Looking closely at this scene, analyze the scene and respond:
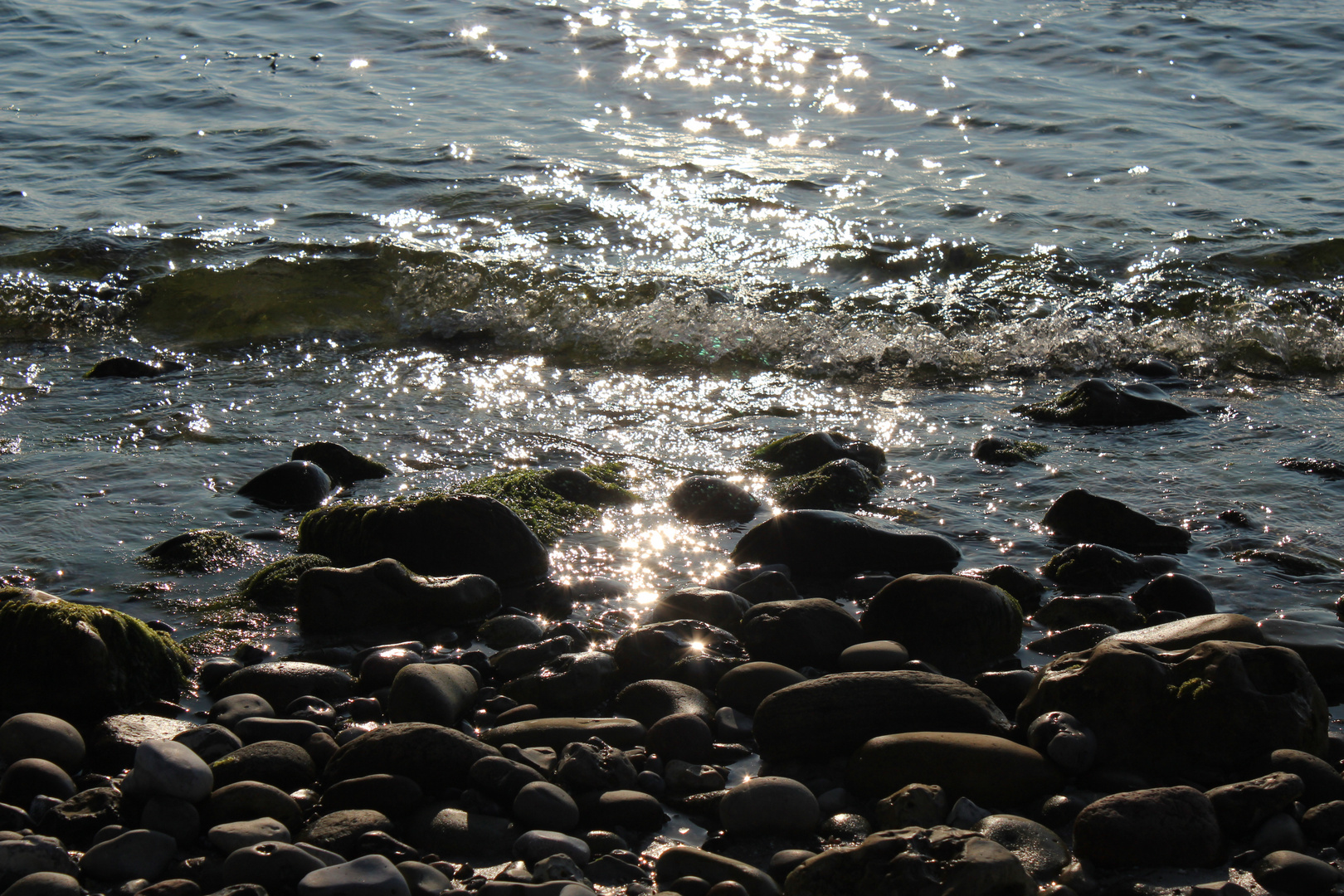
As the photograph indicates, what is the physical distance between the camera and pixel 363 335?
26.0ft

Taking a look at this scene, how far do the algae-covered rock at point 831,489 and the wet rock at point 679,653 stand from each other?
4.44 ft

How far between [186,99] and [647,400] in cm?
995

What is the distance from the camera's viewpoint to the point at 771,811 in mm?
2650

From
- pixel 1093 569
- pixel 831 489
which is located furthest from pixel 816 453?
pixel 1093 569

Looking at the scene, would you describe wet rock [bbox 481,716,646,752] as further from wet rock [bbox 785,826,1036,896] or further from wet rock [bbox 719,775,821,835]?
wet rock [bbox 785,826,1036,896]

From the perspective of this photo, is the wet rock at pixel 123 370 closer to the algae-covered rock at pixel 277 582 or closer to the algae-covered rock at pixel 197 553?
the algae-covered rock at pixel 197 553

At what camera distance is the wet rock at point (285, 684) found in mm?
3219

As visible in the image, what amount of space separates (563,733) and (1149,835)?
1.45 m

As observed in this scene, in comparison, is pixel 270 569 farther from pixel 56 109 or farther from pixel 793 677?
pixel 56 109

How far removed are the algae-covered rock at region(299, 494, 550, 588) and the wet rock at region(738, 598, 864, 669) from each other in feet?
3.31

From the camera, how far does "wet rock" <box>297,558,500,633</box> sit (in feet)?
12.4

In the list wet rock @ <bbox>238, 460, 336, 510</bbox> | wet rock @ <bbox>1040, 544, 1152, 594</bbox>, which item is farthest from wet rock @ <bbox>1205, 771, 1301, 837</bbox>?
wet rock @ <bbox>238, 460, 336, 510</bbox>

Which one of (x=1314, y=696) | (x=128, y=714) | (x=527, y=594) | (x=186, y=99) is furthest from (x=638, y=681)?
(x=186, y=99)

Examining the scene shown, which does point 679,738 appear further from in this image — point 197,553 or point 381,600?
point 197,553
